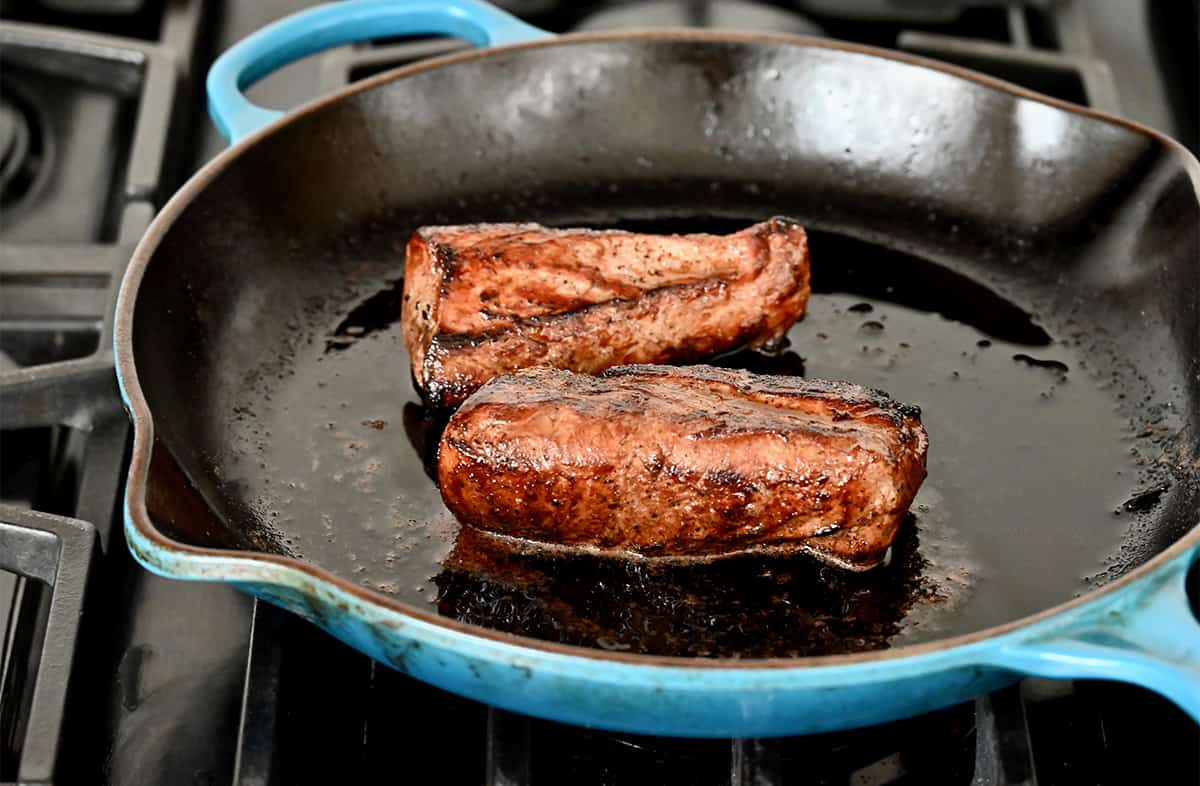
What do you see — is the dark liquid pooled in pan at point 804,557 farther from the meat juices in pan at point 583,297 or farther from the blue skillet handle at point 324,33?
the blue skillet handle at point 324,33

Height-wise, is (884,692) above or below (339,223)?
below

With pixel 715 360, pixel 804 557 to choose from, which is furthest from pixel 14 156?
pixel 804 557

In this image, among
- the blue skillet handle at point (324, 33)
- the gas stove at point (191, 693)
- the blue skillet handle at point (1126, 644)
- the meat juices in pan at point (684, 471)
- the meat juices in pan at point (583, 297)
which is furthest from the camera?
the blue skillet handle at point (324, 33)

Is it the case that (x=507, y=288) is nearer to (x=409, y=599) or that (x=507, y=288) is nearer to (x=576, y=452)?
(x=576, y=452)

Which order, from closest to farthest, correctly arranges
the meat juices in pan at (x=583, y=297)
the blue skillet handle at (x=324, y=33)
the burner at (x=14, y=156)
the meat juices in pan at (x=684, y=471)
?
the meat juices in pan at (x=684, y=471), the meat juices in pan at (x=583, y=297), the blue skillet handle at (x=324, y=33), the burner at (x=14, y=156)

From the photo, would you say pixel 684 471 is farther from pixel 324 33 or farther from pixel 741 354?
pixel 324 33

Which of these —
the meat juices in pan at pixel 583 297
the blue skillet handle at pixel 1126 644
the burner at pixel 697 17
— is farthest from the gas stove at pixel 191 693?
the burner at pixel 697 17

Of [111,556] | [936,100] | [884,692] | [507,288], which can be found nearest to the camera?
[884,692]

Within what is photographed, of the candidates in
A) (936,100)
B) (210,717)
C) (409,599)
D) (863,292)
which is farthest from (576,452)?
(936,100)
